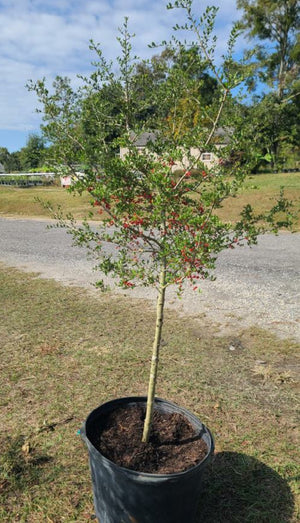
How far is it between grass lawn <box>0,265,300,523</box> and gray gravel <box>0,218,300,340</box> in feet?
1.43

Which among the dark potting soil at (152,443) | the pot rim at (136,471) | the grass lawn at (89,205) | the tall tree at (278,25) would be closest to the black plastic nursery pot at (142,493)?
the pot rim at (136,471)

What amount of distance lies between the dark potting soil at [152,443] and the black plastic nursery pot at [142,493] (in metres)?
0.14

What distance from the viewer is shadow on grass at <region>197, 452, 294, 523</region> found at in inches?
101

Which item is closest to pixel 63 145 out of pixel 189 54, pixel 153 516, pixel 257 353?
pixel 189 54

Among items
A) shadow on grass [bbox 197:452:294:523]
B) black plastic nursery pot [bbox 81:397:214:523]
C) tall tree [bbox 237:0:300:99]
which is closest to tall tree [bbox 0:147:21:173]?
tall tree [bbox 237:0:300:99]

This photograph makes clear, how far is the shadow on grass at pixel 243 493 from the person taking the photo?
2572 mm

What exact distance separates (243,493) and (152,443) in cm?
78

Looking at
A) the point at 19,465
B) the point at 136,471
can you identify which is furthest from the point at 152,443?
the point at 19,465

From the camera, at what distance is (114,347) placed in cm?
482

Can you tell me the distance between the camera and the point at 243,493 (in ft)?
9.02

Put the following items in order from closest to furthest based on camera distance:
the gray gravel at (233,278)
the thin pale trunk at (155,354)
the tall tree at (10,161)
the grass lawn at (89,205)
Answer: the thin pale trunk at (155,354)
the gray gravel at (233,278)
the grass lawn at (89,205)
the tall tree at (10,161)

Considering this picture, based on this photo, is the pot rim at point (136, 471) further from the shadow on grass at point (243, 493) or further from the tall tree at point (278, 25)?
the tall tree at point (278, 25)

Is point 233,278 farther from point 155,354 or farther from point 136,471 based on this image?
point 136,471

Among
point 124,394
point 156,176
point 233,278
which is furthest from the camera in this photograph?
point 233,278
